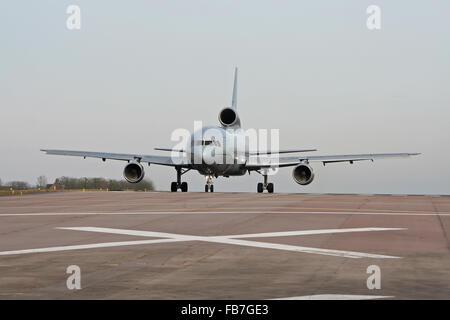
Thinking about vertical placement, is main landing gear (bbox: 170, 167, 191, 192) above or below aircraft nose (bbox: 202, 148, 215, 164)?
below

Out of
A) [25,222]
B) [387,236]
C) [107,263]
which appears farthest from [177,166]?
[107,263]

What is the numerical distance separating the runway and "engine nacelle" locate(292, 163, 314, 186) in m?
28.7

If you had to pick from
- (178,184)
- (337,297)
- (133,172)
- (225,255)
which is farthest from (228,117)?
(337,297)

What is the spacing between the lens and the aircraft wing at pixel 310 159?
52.7 meters

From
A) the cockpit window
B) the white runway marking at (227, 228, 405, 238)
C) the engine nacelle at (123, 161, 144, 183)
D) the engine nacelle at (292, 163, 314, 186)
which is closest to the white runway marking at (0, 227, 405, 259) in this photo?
the white runway marking at (227, 228, 405, 238)

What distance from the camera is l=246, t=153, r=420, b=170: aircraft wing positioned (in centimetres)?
5266

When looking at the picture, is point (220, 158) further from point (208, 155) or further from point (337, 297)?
point (337, 297)

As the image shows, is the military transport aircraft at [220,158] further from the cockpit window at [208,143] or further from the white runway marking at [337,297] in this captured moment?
the white runway marking at [337,297]

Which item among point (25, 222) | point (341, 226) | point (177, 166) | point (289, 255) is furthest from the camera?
point (177, 166)

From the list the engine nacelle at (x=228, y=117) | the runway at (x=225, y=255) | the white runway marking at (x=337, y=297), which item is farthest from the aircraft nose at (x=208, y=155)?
the white runway marking at (x=337, y=297)

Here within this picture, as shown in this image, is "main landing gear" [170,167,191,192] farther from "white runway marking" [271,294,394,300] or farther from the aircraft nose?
"white runway marking" [271,294,394,300]
